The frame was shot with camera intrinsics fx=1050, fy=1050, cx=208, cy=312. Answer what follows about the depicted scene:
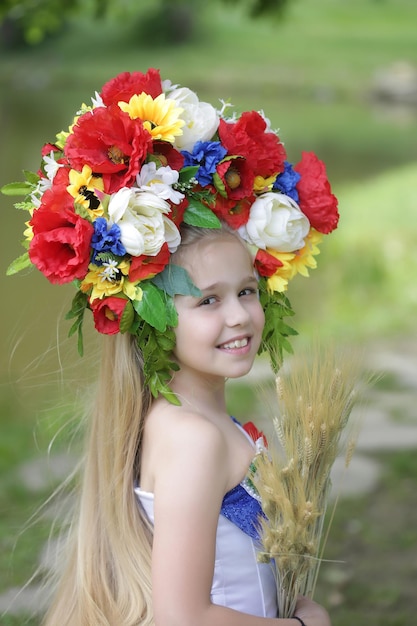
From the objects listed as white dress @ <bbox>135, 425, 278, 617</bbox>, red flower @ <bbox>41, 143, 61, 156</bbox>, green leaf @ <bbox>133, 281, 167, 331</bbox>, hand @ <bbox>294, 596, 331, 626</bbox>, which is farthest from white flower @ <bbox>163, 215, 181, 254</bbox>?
hand @ <bbox>294, 596, 331, 626</bbox>

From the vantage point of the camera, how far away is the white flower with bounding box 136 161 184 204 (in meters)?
2.19

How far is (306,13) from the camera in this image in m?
27.8

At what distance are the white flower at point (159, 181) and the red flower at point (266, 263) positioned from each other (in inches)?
11.3

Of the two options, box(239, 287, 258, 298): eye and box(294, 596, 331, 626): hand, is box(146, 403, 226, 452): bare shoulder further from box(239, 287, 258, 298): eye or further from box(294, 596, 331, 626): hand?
box(294, 596, 331, 626): hand

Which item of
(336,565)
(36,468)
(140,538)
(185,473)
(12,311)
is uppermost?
(185,473)

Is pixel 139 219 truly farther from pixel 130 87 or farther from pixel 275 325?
pixel 275 325

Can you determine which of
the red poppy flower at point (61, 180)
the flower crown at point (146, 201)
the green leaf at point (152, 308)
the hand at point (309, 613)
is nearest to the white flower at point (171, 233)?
the flower crown at point (146, 201)

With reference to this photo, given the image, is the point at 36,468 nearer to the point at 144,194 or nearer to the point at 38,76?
the point at 144,194

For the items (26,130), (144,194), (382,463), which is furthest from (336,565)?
(26,130)

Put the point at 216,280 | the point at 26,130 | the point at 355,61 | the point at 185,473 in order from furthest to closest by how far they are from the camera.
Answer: the point at 355,61 → the point at 26,130 → the point at 216,280 → the point at 185,473

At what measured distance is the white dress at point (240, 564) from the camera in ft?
7.37

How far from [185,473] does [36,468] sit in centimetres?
265

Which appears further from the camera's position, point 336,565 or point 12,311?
point 12,311

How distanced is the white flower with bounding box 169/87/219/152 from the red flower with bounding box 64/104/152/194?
0.38 feet
